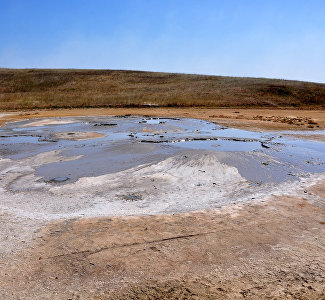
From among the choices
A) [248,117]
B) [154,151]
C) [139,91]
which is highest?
[139,91]

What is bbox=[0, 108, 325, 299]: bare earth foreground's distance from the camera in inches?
128

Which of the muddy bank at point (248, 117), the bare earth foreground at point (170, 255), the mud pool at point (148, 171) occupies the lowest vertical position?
the bare earth foreground at point (170, 255)

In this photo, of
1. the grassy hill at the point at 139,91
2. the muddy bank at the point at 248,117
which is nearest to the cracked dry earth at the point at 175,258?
the muddy bank at the point at 248,117

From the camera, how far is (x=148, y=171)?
7906 millimetres

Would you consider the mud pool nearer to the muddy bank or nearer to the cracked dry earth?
the cracked dry earth

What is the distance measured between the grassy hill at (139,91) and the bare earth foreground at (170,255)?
31.9 metres

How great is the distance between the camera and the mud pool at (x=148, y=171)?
5828 millimetres

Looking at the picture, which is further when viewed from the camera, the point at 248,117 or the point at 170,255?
the point at 248,117

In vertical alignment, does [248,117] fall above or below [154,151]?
above

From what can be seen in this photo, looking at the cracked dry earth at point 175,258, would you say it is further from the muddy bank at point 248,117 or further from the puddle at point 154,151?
the muddy bank at point 248,117

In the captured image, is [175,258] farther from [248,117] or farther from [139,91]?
[139,91]

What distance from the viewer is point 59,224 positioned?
471 centimetres

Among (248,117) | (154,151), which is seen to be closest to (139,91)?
(248,117)

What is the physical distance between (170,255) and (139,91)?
4323 cm
